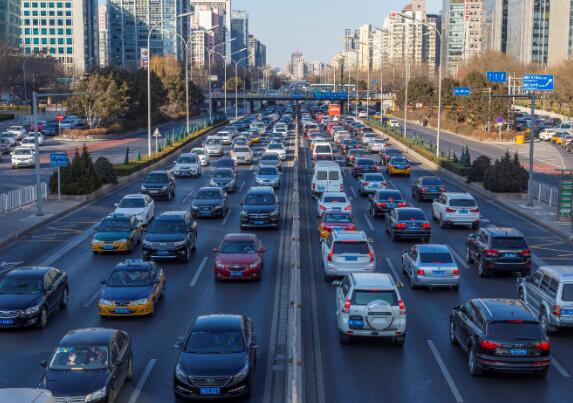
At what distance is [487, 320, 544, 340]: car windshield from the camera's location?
53.9 ft

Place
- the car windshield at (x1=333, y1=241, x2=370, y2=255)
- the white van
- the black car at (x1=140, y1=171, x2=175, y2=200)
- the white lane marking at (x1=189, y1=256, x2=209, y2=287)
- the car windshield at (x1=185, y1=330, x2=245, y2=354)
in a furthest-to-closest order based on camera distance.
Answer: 1. the black car at (x1=140, y1=171, x2=175, y2=200)
2. the white van
3. the white lane marking at (x1=189, y1=256, x2=209, y2=287)
4. the car windshield at (x1=333, y1=241, x2=370, y2=255)
5. the car windshield at (x1=185, y1=330, x2=245, y2=354)

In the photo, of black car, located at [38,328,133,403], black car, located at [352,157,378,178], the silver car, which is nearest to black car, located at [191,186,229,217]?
the silver car

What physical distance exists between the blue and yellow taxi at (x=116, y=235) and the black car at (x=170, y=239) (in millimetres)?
1378

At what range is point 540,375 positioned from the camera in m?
16.8

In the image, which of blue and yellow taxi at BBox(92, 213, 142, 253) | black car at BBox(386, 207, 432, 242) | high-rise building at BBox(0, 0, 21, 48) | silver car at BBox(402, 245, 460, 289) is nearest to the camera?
silver car at BBox(402, 245, 460, 289)

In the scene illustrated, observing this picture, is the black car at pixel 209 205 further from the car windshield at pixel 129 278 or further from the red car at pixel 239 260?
the car windshield at pixel 129 278

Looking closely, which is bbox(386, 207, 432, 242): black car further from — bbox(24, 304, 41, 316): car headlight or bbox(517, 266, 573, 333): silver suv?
bbox(24, 304, 41, 316): car headlight

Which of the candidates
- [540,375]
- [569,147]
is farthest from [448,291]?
[569,147]

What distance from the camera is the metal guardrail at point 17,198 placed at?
40.1 m

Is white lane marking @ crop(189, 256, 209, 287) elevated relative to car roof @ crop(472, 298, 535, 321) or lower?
lower

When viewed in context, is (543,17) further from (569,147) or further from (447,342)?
(447,342)

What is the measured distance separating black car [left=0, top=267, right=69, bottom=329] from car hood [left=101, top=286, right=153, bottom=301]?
4.68ft

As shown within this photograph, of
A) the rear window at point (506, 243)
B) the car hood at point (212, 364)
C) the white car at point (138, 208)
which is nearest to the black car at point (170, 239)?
the white car at point (138, 208)

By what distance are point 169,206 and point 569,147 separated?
50155 millimetres
